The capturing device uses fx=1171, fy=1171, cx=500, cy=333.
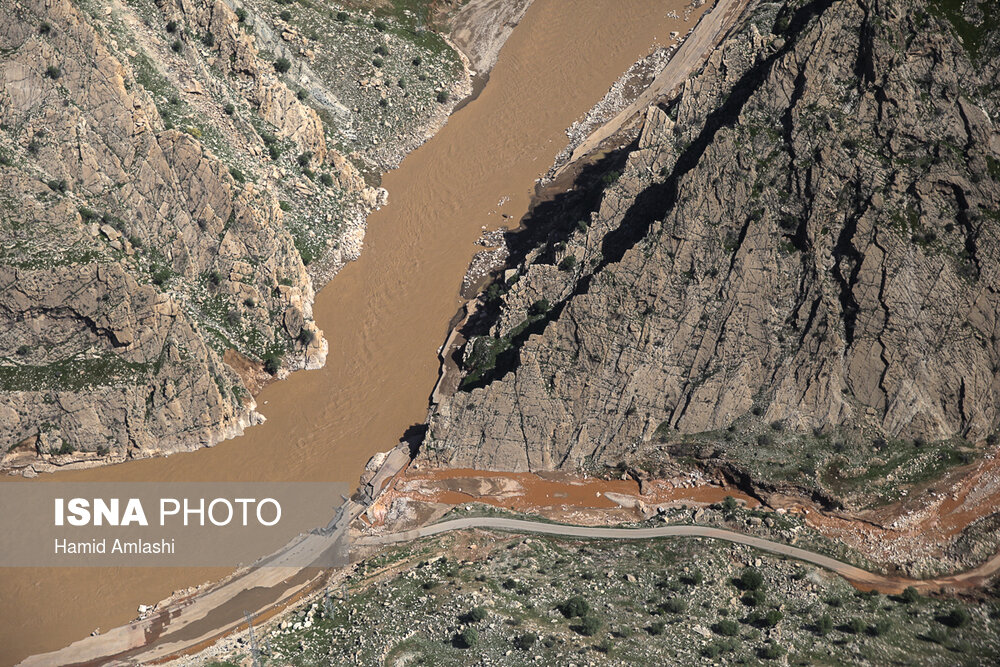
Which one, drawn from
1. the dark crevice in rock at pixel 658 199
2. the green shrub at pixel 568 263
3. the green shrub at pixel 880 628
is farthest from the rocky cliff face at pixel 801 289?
the green shrub at pixel 880 628

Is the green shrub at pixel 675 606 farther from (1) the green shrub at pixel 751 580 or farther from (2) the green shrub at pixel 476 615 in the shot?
(2) the green shrub at pixel 476 615

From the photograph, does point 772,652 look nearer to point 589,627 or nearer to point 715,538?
point 715,538

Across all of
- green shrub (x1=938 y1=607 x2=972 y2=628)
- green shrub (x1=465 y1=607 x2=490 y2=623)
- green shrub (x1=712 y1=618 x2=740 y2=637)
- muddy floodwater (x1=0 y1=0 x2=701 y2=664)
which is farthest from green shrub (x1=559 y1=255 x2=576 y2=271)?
green shrub (x1=938 y1=607 x2=972 y2=628)

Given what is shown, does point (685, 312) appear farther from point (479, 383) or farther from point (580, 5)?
point (580, 5)

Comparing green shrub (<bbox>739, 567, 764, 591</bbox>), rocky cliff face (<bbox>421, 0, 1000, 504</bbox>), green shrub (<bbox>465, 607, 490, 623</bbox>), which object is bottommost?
green shrub (<bbox>465, 607, 490, 623</bbox>)

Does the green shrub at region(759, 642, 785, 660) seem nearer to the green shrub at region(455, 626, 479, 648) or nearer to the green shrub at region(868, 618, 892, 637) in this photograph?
the green shrub at region(868, 618, 892, 637)

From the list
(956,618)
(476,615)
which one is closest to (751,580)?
(956,618)
